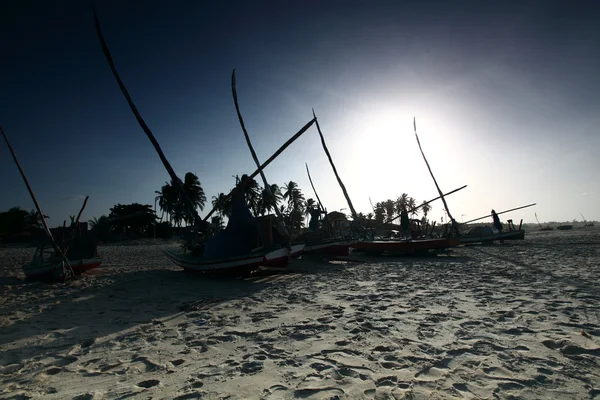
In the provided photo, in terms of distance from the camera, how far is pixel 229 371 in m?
3.58

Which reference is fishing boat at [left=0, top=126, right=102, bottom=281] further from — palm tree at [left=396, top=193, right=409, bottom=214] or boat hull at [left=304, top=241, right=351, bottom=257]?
palm tree at [left=396, top=193, right=409, bottom=214]

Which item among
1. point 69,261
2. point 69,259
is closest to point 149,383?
point 69,261

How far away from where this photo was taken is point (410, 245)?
1825 cm

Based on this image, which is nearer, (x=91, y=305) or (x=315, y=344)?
(x=315, y=344)

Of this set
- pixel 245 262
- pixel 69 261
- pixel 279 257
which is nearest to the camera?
pixel 245 262

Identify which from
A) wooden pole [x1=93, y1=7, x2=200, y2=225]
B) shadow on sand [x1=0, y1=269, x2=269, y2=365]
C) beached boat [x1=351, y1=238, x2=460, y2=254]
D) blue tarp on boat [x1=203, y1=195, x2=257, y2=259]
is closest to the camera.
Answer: shadow on sand [x1=0, y1=269, x2=269, y2=365]

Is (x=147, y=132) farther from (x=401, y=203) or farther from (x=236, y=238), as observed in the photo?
(x=401, y=203)

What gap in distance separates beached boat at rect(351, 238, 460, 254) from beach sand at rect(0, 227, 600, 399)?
9.50m

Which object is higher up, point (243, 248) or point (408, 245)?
point (243, 248)

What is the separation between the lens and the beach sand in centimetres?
314

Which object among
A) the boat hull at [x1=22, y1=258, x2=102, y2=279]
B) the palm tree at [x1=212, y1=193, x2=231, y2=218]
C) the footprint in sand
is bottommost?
the footprint in sand

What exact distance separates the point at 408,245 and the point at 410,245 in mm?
114

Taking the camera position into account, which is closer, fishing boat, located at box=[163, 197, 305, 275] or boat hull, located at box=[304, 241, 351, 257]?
fishing boat, located at box=[163, 197, 305, 275]

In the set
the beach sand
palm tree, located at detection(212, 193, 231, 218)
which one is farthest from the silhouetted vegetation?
the beach sand
